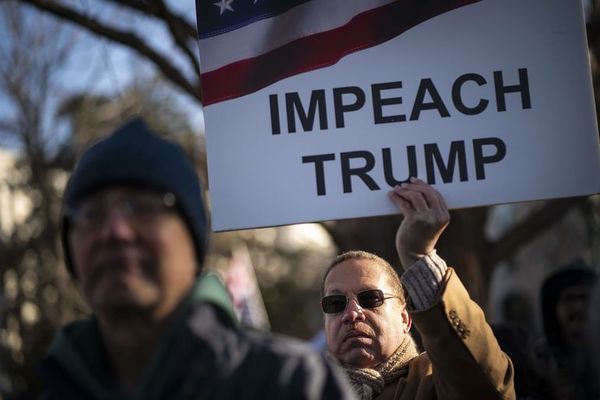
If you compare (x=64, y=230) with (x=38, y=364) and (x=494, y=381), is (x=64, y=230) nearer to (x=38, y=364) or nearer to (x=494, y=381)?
(x=38, y=364)

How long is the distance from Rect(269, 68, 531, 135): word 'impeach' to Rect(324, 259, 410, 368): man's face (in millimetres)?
603

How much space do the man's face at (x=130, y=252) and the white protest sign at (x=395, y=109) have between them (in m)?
1.43

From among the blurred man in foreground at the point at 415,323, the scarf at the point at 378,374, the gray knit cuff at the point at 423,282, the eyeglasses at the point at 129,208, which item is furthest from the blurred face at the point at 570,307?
the eyeglasses at the point at 129,208

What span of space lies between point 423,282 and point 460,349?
0.24 meters

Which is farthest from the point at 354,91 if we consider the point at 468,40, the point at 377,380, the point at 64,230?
the point at 64,230

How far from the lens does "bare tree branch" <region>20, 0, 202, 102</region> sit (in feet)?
22.8

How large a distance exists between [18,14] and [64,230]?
1462cm

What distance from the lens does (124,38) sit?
280 inches

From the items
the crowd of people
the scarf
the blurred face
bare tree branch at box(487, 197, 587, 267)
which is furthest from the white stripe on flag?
bare tree branch at box(487, 197, 587, 267)

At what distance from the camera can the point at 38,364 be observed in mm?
2184

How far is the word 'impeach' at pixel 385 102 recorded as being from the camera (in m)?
3.63

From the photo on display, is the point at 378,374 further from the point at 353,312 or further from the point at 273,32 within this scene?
the point at 273,32

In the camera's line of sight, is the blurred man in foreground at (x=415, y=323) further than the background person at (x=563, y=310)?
No

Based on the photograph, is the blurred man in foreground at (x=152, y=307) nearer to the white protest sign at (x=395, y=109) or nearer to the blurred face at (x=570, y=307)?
the white protest sign at (x=395, y=109)
